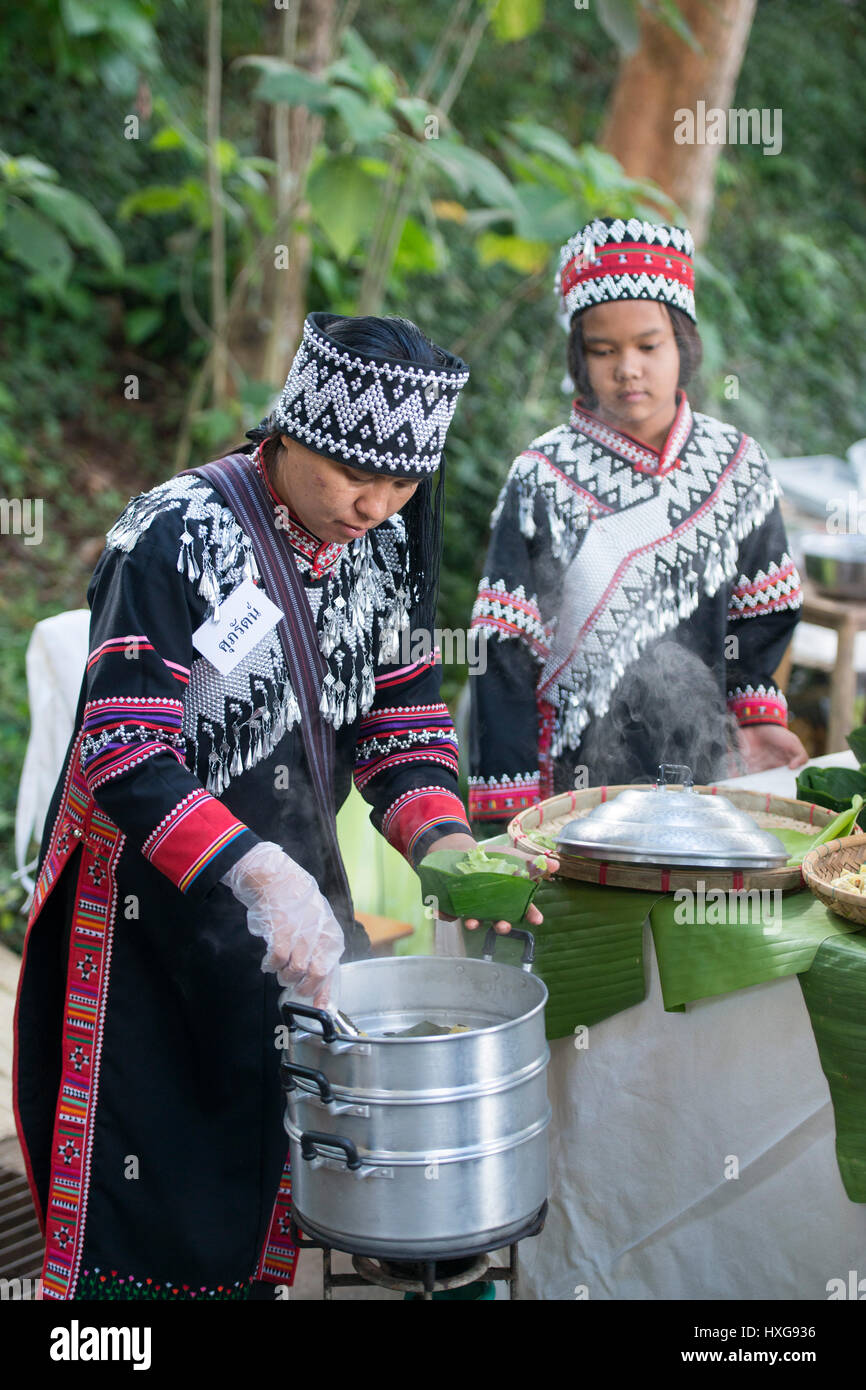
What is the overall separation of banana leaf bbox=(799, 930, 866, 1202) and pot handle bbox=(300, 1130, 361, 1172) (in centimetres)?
73

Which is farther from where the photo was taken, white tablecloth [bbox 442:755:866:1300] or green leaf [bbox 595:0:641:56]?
green leaf [bbox 595:0:641:56]

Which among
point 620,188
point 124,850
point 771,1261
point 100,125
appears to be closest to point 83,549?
point 100,125

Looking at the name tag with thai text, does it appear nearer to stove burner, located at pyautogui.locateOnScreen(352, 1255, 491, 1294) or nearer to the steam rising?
stove burner, located at pyautogui.locateOnScreen(352, 1255, 491, 1294)

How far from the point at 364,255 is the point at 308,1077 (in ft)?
19.4

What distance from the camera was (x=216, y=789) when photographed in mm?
2051

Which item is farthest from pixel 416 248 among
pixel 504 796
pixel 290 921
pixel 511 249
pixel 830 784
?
pixel 290 921

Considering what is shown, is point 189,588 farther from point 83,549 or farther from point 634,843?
point 83,549

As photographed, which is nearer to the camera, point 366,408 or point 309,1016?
point 309,1016

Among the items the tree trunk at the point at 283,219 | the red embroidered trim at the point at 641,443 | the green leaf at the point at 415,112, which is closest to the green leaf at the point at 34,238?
the tree trunk at the point at 283,219

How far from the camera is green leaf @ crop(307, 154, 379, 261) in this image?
183 inches

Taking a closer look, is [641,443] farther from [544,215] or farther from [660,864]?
[544,215]

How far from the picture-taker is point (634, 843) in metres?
2.03

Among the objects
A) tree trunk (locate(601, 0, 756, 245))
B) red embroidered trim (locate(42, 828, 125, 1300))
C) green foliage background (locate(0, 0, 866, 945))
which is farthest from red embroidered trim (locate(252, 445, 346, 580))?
tree trunk (locate(601, 0, 756, 245))

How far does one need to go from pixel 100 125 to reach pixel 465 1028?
8479mm
